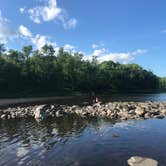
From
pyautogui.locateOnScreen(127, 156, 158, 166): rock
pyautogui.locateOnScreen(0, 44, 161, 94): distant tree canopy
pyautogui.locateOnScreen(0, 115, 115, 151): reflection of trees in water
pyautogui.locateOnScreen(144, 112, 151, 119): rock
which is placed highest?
pyautogui.locateOnScreen(0, 44, 161, 94): distant tree canopy

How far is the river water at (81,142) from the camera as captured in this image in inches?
741

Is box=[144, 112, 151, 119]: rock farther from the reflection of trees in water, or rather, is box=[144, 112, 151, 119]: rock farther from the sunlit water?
the reflection of trees in water

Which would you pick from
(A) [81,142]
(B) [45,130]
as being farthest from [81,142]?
(B) [45,130]

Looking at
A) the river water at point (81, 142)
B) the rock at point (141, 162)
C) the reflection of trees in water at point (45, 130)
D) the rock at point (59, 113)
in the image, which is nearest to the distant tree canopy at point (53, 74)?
the rock at point (59, 113)

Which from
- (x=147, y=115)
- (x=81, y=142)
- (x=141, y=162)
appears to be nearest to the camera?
(x=141, y=162)

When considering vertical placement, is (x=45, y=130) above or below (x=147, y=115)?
below

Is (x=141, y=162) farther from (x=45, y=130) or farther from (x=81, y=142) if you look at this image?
(x=45, y=130)

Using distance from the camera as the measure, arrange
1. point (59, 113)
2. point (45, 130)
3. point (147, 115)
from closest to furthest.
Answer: point (45, 130)
point (147, 115)
point (59, 113)

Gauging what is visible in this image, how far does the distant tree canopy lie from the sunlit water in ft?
259

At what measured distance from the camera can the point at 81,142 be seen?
23812mm

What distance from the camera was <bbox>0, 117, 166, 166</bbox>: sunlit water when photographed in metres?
18.9

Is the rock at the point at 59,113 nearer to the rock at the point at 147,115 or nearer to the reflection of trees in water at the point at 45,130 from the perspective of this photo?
the reflection of trees in water at the point at 45,130

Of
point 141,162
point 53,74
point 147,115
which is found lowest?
point 141,162

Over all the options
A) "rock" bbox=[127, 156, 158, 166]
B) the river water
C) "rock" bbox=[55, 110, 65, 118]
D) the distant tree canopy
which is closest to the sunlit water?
the river water
